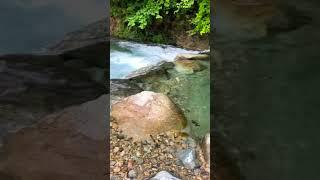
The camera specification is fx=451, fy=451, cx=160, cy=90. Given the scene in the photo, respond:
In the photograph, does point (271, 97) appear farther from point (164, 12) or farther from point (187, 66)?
point (164, 12)

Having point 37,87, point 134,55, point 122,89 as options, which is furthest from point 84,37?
point 134,55

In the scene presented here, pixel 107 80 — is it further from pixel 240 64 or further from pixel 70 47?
pixel 240 64

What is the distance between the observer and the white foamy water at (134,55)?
205 inches

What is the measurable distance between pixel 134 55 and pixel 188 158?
240 cm

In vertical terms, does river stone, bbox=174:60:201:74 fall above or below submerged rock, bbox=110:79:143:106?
above

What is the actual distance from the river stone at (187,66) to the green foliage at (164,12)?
605 millimetres

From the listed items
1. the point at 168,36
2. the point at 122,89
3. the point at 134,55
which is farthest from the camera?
the point at 168,36

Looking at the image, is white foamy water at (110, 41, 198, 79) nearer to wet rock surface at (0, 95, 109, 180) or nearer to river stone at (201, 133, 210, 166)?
river stone at (201, 133, 210, 166)

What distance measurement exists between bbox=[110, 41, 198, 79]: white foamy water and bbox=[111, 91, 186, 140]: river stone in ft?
3.77

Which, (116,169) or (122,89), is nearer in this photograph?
(116,169)

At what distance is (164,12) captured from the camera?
6.25 metres

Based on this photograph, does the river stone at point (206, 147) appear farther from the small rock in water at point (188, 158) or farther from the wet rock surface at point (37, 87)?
the wet rock surface at point (37, 87)

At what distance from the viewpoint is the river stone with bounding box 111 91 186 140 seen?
3.75 m

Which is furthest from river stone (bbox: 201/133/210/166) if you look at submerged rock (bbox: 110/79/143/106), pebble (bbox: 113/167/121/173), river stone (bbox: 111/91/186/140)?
submerged rock (bbox: 110/79/143/106)
